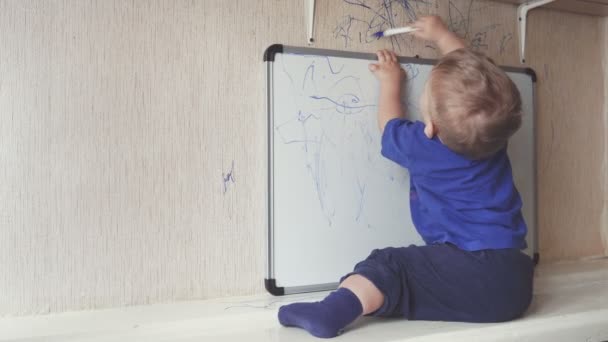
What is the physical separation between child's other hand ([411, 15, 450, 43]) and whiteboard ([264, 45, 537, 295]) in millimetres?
64

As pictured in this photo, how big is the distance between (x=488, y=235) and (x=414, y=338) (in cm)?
24

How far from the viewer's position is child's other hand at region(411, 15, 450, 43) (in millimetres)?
1245

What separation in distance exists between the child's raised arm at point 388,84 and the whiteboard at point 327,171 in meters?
0.02

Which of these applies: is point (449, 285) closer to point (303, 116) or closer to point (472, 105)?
point (472, 105)

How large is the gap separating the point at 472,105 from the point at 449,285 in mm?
290

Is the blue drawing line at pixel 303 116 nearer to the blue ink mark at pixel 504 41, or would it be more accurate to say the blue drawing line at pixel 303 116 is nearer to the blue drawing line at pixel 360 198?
the blue drawing line at pixel 360 198

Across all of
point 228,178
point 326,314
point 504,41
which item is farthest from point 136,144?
point 504,41

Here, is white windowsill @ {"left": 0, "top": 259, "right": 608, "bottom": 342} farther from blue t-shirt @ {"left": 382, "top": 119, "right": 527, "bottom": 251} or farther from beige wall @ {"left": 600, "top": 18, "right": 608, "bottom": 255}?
beige wall @ {"left": 600, "top": 18, "right": 608, "bottom": 255}

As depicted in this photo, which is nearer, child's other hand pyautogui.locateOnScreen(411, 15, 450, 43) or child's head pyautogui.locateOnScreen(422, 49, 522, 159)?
child's head pyautogui.locateOnScreen(422, 49, 522, 159)

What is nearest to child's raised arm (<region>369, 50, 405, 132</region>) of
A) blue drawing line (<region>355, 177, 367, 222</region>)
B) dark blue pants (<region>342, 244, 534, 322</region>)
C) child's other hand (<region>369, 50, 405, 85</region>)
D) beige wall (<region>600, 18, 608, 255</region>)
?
child's other hand (<region>369, 50, 405, 85</region>)

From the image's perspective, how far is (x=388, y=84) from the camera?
4.09ft

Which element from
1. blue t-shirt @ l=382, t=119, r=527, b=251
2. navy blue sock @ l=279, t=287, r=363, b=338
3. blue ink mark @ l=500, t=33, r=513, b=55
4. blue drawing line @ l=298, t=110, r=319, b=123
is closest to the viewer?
navy blue sock @ l=279, t=287, r=363, b=338

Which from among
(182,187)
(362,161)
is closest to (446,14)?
(362,161)

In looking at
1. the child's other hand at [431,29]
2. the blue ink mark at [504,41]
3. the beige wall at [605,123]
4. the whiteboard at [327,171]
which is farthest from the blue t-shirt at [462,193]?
the beige wall at [605,123]
